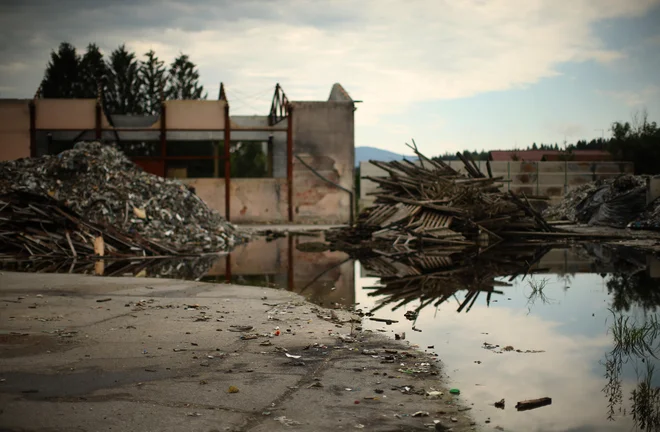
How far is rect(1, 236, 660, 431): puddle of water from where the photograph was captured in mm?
4012

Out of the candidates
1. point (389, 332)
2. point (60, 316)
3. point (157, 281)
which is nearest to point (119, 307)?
point (60, 316)

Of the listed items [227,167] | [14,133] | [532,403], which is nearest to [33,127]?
[14,133]

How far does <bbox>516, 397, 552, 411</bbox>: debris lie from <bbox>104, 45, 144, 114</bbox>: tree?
51605mm

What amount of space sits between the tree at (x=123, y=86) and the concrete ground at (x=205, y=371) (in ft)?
156

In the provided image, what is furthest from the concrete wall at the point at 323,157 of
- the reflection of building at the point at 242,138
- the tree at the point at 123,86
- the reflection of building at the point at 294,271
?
the tree at the point at 123,86

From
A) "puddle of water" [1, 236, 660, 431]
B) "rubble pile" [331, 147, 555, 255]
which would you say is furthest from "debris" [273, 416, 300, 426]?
"rubble pile" [331, 147, 555, 255]

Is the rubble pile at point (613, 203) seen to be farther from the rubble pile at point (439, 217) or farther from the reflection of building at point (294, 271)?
the reflection of building at point (294, 271)

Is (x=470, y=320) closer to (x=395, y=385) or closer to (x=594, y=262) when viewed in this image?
→ (x=395, y=385)

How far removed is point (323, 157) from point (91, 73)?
3352 centimetres

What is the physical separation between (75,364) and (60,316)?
2.00 meters

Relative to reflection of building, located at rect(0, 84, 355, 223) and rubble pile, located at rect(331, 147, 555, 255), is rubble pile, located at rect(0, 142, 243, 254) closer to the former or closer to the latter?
rubble pile, located at rect(331, 147, 555, 255)

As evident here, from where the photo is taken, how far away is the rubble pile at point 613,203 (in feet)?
65.9

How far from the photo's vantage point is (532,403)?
3883 mm

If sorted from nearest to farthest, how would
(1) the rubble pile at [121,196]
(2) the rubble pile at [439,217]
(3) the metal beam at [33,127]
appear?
(1) the rubble pile at [121,196] → (2) the rubble pile at [439,217] → (3) the metal beam at [33,127]
